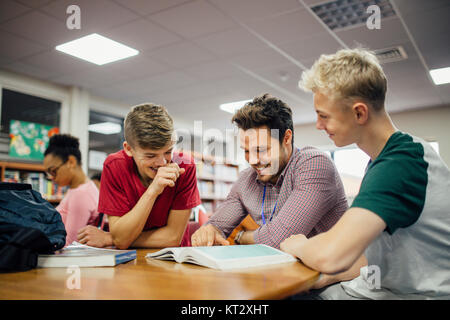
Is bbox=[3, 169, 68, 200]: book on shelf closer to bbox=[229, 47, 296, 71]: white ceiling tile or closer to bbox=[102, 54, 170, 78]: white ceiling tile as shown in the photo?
bbox=[102, 54, 170, 78]: white ceiling tile

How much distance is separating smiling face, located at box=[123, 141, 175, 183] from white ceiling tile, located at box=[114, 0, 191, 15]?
1913 millimetres

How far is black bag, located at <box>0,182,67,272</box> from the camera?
945mm

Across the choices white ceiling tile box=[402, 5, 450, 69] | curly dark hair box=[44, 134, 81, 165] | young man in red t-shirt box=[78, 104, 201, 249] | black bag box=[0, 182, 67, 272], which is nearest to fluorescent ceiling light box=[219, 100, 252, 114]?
white ceiling tile box=[402, 5, 450, 69]

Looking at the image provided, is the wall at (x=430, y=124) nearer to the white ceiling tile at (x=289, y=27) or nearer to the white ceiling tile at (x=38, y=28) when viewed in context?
the white ceiling tile at (x=289, y=27)

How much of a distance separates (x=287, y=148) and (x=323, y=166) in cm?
23

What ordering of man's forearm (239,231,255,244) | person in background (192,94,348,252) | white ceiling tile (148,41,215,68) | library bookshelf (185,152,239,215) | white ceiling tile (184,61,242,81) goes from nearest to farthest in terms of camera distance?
1. person in background (192,94,348,252)
2. man's forearm (239,231,255,244)
3. white ceiling tile (148,41,215,68)
4. white ceiling tile (184,61,242,81)
5. library bookshelf (185,152,239,215)

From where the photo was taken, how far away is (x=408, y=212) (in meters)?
0.89

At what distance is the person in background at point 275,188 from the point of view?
1323 millimetres

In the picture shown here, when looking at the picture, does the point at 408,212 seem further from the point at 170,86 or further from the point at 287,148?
the point at 170,86

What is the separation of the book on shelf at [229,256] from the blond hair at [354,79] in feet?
1.60

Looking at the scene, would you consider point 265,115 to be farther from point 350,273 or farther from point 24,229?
point 24,229

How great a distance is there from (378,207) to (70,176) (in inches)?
97.3

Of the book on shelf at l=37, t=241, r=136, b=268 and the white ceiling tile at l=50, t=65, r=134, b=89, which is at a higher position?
the white ceiling tile at l=50, t=65, r=134, b=89

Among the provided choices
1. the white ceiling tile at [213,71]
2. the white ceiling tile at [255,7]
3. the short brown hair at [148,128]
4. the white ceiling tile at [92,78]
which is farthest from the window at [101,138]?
the short brown hair at [148,128]
